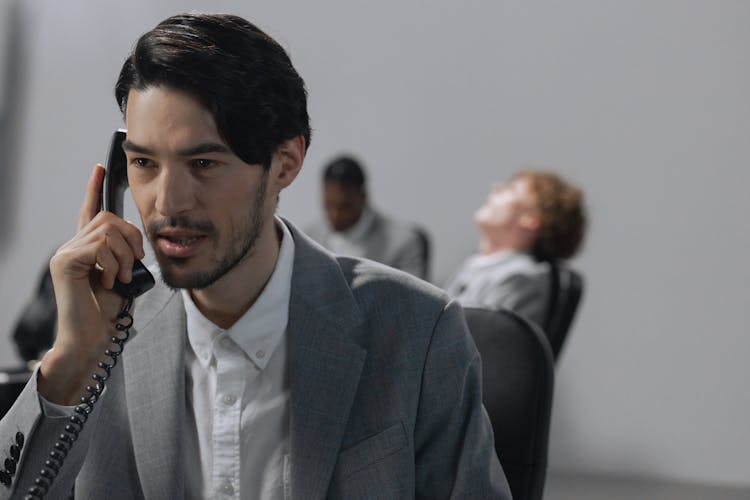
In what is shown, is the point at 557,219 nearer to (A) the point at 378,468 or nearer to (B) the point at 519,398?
(B) the point at 519,398

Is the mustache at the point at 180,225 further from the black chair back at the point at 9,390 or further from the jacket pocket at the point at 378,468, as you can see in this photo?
the black chair back at the point at 9,390

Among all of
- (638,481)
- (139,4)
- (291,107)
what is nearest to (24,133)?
(139,4)

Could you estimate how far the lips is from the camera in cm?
115

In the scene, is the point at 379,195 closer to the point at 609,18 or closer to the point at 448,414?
the point at 609,18

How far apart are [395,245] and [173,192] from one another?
3113 millimetres

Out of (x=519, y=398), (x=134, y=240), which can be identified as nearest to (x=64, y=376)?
(x=134, y=240)

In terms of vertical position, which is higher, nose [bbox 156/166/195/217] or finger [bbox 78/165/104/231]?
nose [bbox 156/166/195/217]

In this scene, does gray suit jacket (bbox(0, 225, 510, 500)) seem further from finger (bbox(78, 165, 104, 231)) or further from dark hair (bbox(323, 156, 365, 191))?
dark hair (bbox(323, 156, 365, 191))

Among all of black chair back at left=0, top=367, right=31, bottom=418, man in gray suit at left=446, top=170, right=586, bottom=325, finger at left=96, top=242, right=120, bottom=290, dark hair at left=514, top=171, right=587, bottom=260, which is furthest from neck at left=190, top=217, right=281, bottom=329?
dark hair at left=514, top=171, right=587, bottom=260

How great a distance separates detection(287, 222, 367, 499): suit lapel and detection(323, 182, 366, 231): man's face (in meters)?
3.14

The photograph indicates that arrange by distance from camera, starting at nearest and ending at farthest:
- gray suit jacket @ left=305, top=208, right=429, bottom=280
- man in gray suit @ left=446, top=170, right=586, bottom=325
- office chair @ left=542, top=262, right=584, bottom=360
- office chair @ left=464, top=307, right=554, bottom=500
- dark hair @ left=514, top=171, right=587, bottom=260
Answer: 1. office chair @ left=464, top=307, right=554, bottom=500
2. office chair @ left=542, top=262, right=584, bottom=360
3. man in gray suit @ left=446, top=170, right=586, bottom=325
4. dark hair @ left=514, top=171, right=587, bottom=260
5. gray suit jacket @ left=305, top=208, right=429, bottom=280

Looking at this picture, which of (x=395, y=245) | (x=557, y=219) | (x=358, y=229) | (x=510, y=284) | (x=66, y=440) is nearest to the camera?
(x=66, y=440)

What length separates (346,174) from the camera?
4527mm

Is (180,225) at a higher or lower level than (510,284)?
higher
